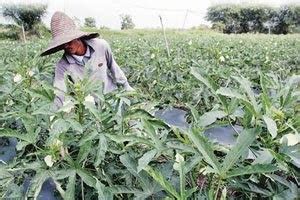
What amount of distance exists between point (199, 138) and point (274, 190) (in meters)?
0.26

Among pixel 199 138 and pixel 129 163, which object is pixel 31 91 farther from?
pixel 199 138

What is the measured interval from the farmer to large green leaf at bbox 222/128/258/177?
141 centimetres

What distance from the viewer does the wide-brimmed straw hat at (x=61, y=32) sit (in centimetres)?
249

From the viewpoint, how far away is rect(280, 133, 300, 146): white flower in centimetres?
108

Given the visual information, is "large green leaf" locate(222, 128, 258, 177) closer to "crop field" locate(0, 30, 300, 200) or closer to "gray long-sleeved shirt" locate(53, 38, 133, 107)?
"crop field" locate(0, 30, 300, 200)

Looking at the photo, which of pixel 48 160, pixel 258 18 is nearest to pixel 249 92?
pixel 48 160

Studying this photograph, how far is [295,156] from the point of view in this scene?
1.07 meters

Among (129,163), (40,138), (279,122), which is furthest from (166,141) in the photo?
(40,138)

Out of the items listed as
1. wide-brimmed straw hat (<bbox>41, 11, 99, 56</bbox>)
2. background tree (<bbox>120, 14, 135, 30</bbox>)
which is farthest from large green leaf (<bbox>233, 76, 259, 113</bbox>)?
background tree (<bbox>120, 14, 135, 30</bbox>)

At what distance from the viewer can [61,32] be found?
8.45 feet

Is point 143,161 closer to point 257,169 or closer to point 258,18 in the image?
point 257,169

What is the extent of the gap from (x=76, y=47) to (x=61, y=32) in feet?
0.55

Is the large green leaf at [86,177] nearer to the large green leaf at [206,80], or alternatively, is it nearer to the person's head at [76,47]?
the large green leaf at [206,80]

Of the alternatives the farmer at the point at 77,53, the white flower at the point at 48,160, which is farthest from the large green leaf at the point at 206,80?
the farmer at the point at 77,53
